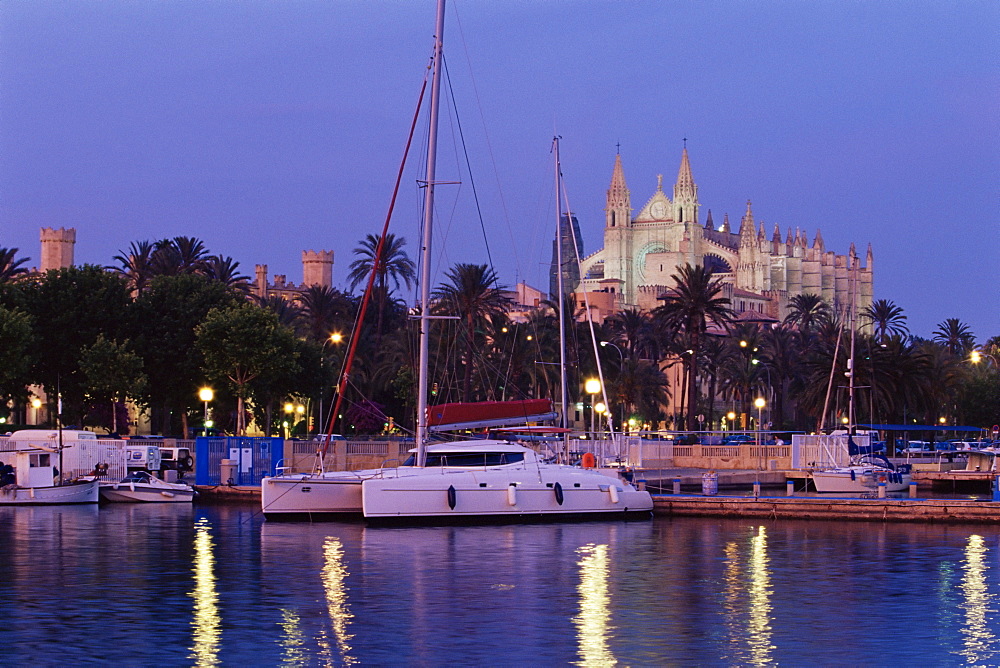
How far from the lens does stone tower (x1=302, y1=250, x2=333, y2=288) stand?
15250 cm

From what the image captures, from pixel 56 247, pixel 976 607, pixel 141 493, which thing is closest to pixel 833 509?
pixel 976 607

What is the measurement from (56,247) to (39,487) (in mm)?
89076

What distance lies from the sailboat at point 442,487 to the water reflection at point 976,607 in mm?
10912

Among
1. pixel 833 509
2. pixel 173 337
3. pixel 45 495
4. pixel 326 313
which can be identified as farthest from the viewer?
pixel 326 313

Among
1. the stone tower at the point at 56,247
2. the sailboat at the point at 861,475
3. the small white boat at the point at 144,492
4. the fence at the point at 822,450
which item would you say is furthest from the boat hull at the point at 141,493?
the stone tower at the point at 56,247

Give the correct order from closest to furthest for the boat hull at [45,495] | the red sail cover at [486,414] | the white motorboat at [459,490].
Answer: the white motorboat at [459,490], the red sail cover at [486,414], the boat hull at [45,495]

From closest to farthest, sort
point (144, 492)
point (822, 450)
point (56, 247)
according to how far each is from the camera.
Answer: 1. point (144, 492)
2. point (822, 450)
3. point (56, 247)

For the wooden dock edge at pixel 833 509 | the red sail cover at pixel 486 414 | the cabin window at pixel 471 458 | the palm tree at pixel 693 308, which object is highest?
the palm tree at pixel 693 308

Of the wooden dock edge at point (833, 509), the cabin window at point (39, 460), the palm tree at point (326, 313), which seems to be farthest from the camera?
the palm tree at point (326, 313)

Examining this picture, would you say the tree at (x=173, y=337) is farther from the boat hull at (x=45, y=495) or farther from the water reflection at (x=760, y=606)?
the water reflection at (x=760, y=606)

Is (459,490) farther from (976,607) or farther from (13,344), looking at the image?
(13,344)

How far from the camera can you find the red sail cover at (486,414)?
1580 inches

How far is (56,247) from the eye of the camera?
13050cm

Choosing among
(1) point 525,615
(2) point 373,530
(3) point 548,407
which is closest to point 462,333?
(3) point 548,407
